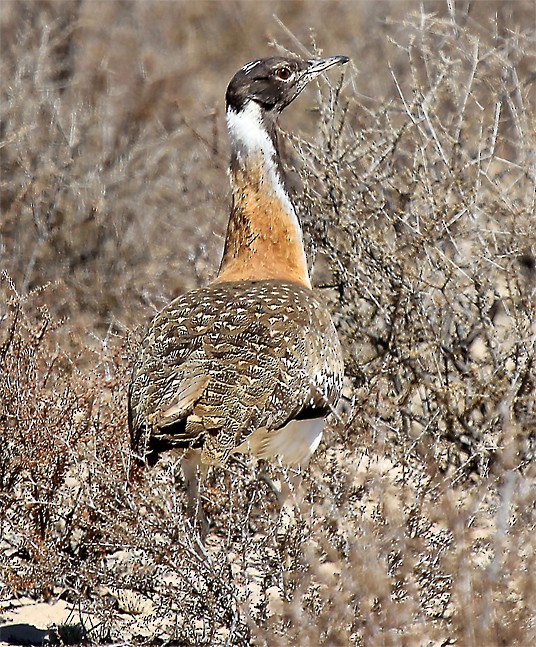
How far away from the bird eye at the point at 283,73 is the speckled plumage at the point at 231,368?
1.00 metres

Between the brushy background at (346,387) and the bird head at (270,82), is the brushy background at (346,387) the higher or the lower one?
the lower one

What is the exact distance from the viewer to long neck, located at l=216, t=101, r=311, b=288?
170 inches

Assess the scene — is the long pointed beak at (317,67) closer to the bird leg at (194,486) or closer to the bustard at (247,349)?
the bustard at (247,349)

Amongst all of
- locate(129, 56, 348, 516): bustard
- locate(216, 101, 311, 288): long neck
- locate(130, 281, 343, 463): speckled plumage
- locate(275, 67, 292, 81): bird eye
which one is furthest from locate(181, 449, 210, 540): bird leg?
locate(275, 67, 292, 81): bird eye

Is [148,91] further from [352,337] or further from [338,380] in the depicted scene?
[338,380]

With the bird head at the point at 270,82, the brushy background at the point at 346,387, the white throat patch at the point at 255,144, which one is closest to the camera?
the brushy background at the point at 346,387

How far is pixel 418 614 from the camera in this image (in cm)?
278

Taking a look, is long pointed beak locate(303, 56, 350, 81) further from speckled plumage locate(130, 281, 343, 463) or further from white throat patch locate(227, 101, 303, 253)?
speckled plumage locate(130, 281, 343, 463)

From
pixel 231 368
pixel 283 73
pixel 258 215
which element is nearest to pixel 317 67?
pixel 283 73

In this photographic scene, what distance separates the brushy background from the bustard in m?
0.14

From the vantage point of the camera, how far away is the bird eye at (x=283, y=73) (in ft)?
15.3

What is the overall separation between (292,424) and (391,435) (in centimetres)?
67

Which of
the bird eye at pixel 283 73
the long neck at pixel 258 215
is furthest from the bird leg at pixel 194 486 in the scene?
the bird eye at pixel 283 73

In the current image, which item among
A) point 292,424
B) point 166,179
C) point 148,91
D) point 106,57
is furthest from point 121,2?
point 292,424
